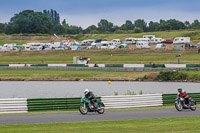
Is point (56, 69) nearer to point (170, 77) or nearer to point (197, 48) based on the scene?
point (170, 77)

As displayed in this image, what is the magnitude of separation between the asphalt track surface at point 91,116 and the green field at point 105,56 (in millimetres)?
50709

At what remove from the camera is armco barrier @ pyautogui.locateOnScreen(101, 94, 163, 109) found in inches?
1191

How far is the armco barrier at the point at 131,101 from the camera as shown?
30.2 meters

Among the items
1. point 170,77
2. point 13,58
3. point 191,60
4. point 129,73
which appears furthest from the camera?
point 13,58

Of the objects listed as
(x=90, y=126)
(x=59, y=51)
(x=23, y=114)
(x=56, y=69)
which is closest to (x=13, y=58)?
(x=59, y=51)

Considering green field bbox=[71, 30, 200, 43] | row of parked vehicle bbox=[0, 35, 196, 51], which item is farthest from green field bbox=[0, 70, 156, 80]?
green field bbox=[71, 30, 200, 43]

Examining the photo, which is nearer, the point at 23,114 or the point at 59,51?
A: the point at 23,114

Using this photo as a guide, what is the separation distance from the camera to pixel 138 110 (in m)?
29.2

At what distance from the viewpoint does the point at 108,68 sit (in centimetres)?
7188

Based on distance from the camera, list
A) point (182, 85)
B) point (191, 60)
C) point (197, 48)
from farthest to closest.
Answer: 1. point (197, 48)
2. point (191, 60)
3. point (182, 85)

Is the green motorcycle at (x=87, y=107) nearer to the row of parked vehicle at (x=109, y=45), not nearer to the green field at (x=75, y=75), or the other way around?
the green field at (x=75, y=75)

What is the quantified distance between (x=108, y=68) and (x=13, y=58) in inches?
1470

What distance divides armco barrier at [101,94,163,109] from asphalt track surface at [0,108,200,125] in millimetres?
1936

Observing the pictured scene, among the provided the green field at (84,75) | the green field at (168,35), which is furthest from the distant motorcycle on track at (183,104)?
the green field at (168,35)
